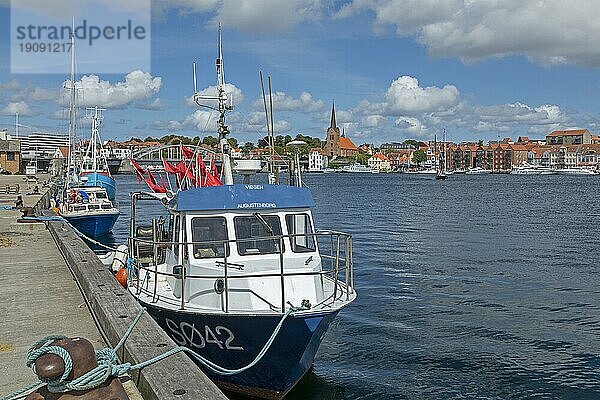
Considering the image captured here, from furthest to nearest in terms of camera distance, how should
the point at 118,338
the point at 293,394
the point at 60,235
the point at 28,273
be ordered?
the point at 60,235 → the point at 28,273 → the point at 293,394 → the point at 118,338

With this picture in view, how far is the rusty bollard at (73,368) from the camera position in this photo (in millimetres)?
4314

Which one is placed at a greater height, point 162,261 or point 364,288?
point 162,261

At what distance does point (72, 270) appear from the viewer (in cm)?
1277

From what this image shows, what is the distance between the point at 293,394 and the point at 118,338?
552 centimetres

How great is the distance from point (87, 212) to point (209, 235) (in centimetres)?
2280

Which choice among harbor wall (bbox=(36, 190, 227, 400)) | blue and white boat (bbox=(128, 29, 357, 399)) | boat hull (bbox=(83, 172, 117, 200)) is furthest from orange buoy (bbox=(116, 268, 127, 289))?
boat hull (bbox=(83, 172, 117, 200))

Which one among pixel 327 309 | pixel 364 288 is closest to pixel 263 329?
pixel 327 309

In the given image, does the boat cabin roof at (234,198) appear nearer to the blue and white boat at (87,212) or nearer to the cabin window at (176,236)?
the cabin window at (176,236)

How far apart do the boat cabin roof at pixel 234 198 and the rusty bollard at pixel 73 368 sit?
21.4 ft

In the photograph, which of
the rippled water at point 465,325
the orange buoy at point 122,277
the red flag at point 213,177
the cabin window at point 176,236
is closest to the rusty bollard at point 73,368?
the cabin window at point 176,236

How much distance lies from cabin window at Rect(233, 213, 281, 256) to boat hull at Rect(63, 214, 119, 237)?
22.6 m

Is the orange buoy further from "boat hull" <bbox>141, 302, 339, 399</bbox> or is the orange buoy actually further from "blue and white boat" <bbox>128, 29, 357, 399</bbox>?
"boat hull" <bbox>141, 302, 339, 399</bbox>

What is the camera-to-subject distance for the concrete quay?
5797mm

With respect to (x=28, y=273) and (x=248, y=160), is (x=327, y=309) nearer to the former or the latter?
(x=248, y=160)
